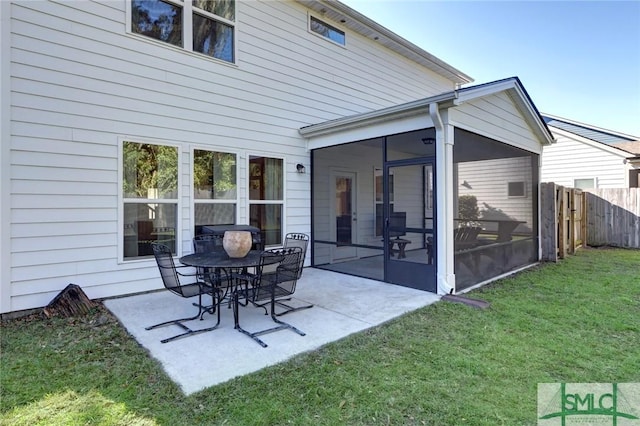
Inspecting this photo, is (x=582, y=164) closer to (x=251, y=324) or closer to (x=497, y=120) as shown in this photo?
(x=497, y=120)

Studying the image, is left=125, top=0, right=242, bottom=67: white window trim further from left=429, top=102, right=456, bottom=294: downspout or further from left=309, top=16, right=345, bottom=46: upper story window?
left=429, top=102, right=456, bottom=294: downspout

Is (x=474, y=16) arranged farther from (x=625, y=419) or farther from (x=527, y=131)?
(x=625, y=419)

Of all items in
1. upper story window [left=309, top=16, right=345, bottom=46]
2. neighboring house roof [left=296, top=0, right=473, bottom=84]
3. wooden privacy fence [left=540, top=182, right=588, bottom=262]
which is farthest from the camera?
wooden privacy fence [left=540, top=182, right=588, bottom=262]

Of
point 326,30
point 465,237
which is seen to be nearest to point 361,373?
point 465,237

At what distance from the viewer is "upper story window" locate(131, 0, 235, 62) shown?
5.25m

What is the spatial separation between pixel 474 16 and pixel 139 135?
9.77 metres

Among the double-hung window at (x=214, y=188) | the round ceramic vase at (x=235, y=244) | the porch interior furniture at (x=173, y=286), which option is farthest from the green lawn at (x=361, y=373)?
the double-hung window at (x=214, y=188)

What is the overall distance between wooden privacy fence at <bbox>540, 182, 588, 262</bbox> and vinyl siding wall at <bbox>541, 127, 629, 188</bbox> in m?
3.03

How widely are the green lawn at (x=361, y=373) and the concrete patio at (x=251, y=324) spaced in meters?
0.15

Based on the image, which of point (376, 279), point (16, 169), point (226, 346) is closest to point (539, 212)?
point (376, 279)

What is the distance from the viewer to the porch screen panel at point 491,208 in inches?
222

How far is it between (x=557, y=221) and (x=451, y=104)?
5.59m

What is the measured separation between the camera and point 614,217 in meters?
10.3

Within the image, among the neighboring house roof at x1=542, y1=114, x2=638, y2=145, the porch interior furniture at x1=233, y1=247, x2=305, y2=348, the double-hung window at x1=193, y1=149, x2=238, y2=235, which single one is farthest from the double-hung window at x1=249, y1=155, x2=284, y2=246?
the neighboring house roof at x1=542, y1=114, x2=638, y2=145
